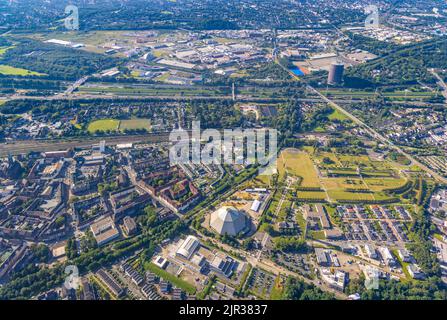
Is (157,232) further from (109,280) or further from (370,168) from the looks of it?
(370,168)

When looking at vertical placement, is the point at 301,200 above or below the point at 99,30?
below

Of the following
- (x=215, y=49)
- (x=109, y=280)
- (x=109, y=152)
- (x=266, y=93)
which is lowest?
(x=109, y=280)

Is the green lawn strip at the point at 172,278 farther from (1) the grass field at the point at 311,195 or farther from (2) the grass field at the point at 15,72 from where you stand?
(2) the grass field at the point at 15,72

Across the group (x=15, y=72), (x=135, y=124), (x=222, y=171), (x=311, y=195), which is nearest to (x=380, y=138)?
(x=311, y=195)

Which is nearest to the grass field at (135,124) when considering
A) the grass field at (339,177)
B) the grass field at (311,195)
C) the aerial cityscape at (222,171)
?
the aerial cityscape at (222,171)
